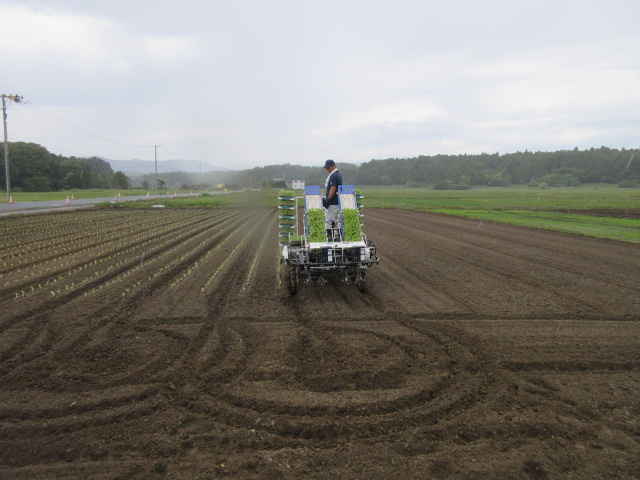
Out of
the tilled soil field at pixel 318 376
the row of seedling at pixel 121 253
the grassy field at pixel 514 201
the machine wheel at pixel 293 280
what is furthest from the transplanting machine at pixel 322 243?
the grassy field at pixel 514 201

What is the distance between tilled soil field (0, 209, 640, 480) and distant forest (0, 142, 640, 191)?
55282mm

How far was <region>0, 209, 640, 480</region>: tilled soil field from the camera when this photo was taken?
3.68 m

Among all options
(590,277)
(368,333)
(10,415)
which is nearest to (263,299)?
(368,333)

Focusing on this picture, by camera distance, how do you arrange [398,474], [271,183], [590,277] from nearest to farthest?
1. [398,474]
2. [590,277]
3. [271,183]

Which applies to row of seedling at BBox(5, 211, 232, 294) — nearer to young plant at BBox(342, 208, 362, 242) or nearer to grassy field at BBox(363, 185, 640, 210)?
young plant at BBox(342, 208, 362, 242)

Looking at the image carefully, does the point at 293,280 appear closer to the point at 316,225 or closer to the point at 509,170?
the point at 316,225

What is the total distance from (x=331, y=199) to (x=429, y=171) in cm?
12046

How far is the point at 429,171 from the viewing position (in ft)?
406

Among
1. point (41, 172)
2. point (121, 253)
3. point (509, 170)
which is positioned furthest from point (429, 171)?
point (121, 253)

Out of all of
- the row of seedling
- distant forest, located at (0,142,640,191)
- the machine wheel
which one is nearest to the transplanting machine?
the machine wheel

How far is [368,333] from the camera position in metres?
6.71

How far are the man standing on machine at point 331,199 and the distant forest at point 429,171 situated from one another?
176 ft

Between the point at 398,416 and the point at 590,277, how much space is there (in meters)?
9.25

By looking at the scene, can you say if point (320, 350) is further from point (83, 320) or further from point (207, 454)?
point (83, 320)
